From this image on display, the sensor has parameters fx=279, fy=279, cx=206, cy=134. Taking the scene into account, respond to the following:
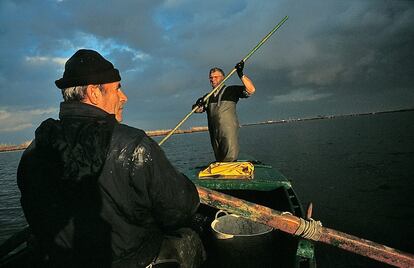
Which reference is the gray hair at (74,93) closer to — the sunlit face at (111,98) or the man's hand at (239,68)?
the sunlit face at (111,98)

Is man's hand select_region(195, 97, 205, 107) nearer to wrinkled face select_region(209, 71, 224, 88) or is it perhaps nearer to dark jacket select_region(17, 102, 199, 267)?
wrinkled face select_region(209, 71, 224, 88)

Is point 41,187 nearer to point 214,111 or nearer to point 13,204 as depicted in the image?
point 214,111

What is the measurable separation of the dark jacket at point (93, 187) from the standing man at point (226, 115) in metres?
4.89

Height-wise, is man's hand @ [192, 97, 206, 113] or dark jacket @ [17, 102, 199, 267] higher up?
man's hand @ [192, 97, 206, 113]

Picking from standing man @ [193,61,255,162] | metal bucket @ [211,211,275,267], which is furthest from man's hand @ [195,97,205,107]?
metal bucket @ [211,211,275,267]

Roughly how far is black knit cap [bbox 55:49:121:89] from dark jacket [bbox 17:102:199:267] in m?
0.22

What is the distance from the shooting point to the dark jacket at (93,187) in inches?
82.6

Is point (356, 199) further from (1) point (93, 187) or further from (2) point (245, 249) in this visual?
(1) point (93, 187)

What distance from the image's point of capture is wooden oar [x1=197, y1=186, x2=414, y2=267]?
3320mm

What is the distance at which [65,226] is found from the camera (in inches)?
85.8

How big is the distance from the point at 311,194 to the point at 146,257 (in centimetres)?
1691

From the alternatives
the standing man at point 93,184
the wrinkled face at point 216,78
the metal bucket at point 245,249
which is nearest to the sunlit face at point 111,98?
the standing man at point 93,184

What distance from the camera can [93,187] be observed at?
2.10 metres

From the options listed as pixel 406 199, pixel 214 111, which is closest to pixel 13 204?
pixel 214 111
